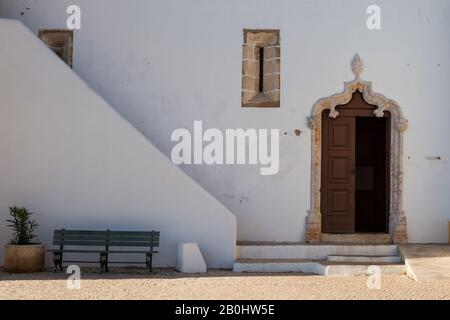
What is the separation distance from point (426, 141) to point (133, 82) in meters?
4.73

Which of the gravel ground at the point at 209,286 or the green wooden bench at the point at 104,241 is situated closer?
the gravel ground at the point at 209,286

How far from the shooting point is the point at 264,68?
1201cm

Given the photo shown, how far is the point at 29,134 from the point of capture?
1072 centimetres

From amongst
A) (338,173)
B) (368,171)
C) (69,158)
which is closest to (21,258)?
(69,158)

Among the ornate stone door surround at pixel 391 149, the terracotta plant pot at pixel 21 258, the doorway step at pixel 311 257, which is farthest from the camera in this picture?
the ornate stone door surround at pixel 391 149

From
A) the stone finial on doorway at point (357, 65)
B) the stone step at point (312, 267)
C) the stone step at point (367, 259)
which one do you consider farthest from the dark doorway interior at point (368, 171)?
the stone step at point (312, 267)

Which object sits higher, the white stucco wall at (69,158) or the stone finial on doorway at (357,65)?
the stone finial on doorway at (357,65)

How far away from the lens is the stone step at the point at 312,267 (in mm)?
10195

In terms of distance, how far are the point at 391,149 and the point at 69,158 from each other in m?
5.01

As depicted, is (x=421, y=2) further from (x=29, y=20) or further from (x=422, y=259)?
(x=29, y=20)

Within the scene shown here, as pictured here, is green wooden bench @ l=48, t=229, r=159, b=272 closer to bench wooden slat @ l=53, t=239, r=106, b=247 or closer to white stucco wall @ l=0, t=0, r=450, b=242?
bench wooden slat @ l=53, t=239, r=106, b=247

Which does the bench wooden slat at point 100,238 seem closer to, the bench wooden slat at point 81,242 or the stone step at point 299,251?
the bench wooden slat at point 81,242

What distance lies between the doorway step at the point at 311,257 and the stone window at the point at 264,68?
89.2 inches

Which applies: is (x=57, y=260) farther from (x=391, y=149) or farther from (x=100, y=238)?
(x=391, y=149)
